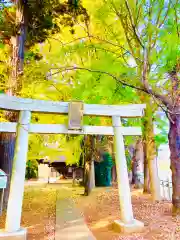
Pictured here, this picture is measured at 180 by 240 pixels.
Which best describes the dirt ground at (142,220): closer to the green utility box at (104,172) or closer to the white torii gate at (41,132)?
the white torii gate at (41,132)

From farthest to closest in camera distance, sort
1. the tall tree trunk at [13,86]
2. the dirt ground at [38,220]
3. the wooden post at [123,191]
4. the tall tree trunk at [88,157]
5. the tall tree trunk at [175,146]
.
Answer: the tall tree trunk at [88,157], the tall tree trunk at [13,86], the tall tree trunk at [175,146], the wooden post at [123,191], the dirt ground at [38,220]

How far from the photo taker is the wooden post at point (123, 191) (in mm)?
4848

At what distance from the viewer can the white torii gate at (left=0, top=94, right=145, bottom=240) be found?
454 cm

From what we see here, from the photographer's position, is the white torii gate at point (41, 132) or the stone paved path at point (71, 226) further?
the white torii gate at point (41, 132)

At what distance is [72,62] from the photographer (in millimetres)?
8172

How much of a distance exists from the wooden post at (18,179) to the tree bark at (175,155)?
350 centimetres

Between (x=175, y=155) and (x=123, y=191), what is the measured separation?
1.59 metres

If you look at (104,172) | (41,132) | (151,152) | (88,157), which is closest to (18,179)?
(41,132)

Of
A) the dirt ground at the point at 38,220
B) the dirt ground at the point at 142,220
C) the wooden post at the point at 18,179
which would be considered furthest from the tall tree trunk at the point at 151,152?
the wooden post at the point at 18,179

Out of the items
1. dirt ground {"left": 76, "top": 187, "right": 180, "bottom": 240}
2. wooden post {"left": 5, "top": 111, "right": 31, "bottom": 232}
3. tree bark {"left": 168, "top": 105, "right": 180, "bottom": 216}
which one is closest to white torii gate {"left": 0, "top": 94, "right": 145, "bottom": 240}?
wooden post {"left": 5, "top": 111, "right": 31, "bottom": 232}

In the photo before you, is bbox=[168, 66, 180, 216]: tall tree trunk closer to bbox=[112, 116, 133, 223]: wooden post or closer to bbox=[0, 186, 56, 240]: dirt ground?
bbox=[112, 116, 133, 223]: wooden post

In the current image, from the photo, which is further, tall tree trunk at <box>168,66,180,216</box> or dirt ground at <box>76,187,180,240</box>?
tall tree trunk at <box>168,66,180,216</box>

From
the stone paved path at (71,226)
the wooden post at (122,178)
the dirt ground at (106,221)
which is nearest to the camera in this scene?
the stone paved path at (71,226)

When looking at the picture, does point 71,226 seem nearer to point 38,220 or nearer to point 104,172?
point 38,220
